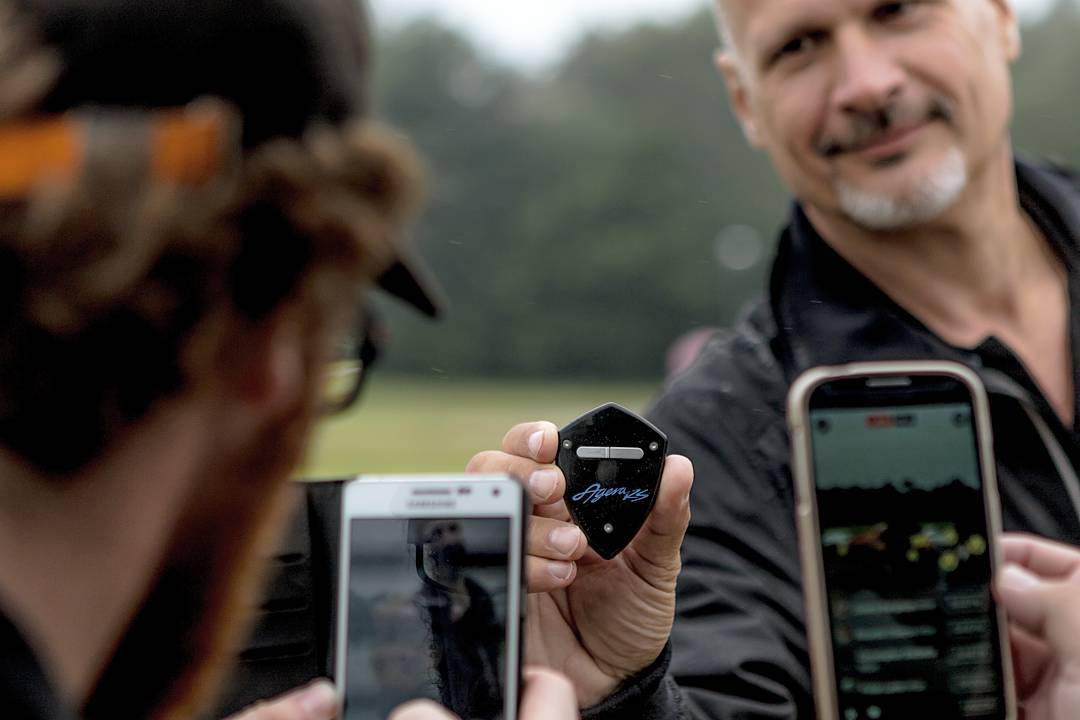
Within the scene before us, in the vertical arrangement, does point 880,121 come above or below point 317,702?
above

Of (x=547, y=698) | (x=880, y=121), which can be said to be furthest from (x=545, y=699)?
(x=880, y=121)

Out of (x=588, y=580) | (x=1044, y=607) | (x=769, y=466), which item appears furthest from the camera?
(x=769, y=466)

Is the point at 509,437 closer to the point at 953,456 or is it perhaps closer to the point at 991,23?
the point at 953,456

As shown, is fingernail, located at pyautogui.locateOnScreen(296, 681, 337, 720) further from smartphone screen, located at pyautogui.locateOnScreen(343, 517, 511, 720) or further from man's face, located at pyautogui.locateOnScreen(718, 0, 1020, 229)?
man's face, located at pyautogui.locateOnScreen(718, 0, 1020, 229)

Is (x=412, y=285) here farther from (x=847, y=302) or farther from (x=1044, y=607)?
(x=847, y=302)

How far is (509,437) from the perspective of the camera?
148 cm

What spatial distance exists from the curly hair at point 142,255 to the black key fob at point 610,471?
639mm

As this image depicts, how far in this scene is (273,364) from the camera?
933mm

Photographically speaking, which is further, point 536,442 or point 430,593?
point 536,442

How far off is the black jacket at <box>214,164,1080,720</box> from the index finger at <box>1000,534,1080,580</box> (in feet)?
1.53

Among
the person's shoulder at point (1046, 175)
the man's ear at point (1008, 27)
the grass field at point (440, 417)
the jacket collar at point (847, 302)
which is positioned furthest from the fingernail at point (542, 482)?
the grass field at point (440, 417)

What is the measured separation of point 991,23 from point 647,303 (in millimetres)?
34885

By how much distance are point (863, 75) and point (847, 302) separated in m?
0.40

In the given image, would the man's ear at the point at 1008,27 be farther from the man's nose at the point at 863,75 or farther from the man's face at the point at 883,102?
the man's nose at the point at 863,75
